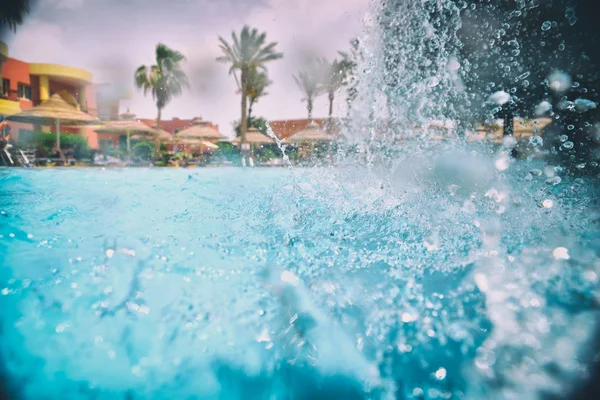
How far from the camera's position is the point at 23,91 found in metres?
20.4

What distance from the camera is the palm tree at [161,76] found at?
27641 millimetres

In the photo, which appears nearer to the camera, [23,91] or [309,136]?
[309,136]

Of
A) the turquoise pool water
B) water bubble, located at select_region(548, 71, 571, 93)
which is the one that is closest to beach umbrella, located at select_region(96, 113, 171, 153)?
the turquoise pool water

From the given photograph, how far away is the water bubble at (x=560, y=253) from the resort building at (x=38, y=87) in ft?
72.0

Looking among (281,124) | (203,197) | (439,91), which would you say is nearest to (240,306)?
(203,197)

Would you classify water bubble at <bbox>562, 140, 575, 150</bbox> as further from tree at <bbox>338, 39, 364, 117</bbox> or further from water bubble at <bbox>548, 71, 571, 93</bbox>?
tree at <bbox>338, 39, 364, 117</bbox>

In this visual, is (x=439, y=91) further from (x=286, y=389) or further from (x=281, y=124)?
(x=281, y=124)

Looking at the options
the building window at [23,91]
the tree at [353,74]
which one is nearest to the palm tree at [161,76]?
the building window at [23,91]

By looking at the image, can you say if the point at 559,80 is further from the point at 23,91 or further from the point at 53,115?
the point at 23,91

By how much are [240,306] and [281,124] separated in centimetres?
3251

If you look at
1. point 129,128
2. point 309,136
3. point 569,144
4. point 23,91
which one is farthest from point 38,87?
point 569,144

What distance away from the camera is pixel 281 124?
33156 millimetres

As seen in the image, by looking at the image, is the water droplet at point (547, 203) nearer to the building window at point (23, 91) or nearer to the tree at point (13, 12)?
the tree at point (13, 12)

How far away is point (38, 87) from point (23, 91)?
1.08 metres
